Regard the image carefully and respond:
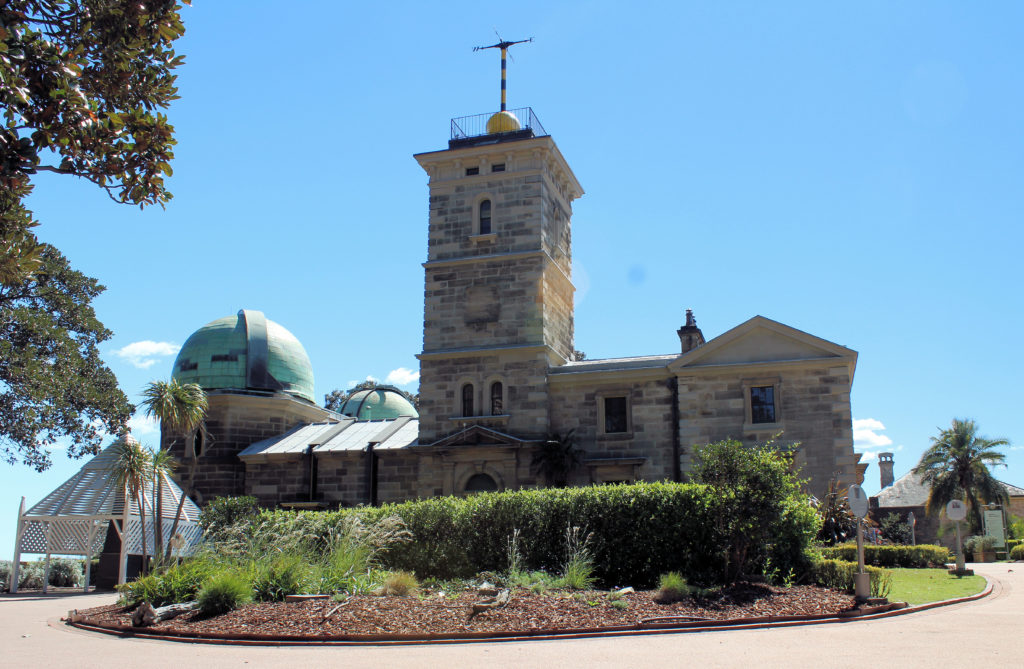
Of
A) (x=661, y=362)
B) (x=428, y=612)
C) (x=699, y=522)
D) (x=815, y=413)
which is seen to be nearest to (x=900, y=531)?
(x=815, y=413)

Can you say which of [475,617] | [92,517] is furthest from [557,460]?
[475,617]

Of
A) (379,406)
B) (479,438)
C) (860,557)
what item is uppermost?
(379,406)

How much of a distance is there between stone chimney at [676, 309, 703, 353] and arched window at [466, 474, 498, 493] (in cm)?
889

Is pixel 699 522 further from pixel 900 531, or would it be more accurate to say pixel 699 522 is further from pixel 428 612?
pixel 900 531

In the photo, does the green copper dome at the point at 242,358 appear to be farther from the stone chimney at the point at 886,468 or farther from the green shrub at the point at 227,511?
the stone chimney at the point at 886,468

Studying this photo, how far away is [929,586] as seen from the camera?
1834cm

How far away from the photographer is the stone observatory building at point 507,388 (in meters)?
29.3

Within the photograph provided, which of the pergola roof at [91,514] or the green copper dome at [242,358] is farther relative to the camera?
the green copper dome at [242,358]

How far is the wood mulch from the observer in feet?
43.2

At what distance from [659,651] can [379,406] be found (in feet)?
121

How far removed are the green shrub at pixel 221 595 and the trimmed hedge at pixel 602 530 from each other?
12.3 feet

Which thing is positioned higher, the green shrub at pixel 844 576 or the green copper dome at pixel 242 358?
the green copper dome at pixel 242 358

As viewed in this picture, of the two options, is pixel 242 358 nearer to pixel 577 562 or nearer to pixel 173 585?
pixel 173 585

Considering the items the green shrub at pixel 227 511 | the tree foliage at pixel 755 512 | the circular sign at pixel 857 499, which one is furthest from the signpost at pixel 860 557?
the green shrub at pixel 227 511
